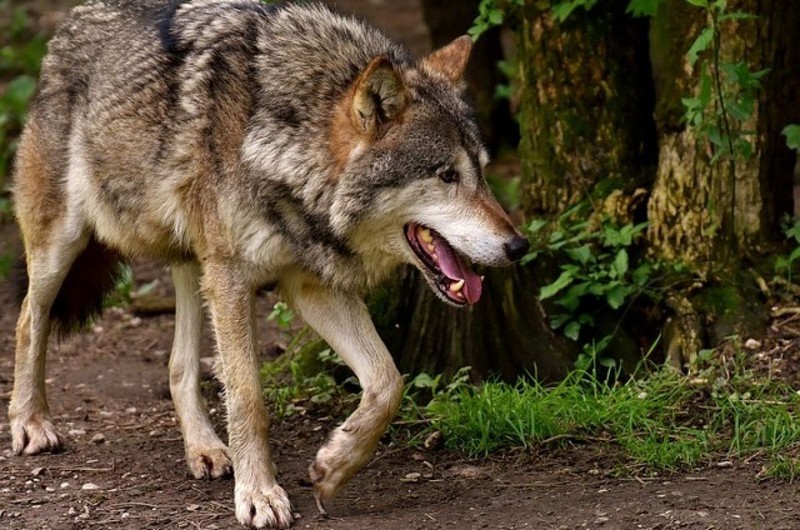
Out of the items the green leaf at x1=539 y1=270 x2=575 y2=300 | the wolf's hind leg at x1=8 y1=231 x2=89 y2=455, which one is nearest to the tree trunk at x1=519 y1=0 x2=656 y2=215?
the green leaf at x1=539 y1=270 x2=575 y2=300

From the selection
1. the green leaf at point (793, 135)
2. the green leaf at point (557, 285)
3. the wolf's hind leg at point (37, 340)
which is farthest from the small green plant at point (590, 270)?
the wolf's hind leg at point (37, 340)

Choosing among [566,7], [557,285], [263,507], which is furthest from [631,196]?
[263,507]

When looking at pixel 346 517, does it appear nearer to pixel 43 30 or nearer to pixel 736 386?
pixel 736 386

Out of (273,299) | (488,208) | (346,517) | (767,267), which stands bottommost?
(273,299)

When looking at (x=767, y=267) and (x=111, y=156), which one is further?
(x=767, y=267)

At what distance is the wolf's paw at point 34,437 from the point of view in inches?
215

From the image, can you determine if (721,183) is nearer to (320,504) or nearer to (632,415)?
(632,415)

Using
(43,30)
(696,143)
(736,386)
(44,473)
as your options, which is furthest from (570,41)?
(43,30)

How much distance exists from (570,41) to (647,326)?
1404mm

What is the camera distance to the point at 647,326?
585cm

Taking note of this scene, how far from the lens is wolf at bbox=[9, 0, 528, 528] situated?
445 cm

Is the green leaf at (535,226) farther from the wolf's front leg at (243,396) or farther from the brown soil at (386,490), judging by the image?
the wolf's front leg at (243,396)

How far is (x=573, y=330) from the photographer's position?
5.75 metres

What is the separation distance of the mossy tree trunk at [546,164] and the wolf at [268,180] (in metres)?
0.97
